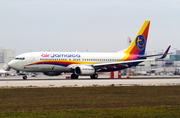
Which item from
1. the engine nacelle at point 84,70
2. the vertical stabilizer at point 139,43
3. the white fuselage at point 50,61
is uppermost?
the vertical stabilizer at point 139,43

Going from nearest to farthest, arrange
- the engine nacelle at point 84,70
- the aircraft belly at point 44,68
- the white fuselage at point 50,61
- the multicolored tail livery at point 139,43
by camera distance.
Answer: the white fuselage at point 50,61 < the aircraft belly at point 44,68 < the engine nacelle at point 84,70 < the multicolored tail livery at point 139,43

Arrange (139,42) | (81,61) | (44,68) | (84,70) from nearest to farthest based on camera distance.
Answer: (44,68) → (84,70) → (81,61) → (139,42)

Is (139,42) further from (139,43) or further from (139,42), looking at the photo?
(139,43)

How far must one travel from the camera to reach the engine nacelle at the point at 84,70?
54.8 metres

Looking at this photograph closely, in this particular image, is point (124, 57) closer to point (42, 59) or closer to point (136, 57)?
point (136, 57)

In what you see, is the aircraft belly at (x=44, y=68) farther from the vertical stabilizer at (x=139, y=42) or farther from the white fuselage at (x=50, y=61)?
the vertical stabilizer at (x=139, y=42)

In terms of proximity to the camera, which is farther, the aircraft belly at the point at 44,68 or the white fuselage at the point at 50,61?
the aircraft belly at the point at 44,68

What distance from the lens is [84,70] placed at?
5497 cm

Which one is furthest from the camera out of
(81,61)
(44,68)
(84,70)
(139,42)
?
(139,42)

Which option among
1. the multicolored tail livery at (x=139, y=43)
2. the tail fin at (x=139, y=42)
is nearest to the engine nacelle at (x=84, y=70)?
the multicolored tail livery at (x=139, y=43)

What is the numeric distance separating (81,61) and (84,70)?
351cm

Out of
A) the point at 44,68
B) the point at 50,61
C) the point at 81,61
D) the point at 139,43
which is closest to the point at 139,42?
the point at 139,43

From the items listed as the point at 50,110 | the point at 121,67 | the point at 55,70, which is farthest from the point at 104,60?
the point at 50,110

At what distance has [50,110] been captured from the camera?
16.3 m
